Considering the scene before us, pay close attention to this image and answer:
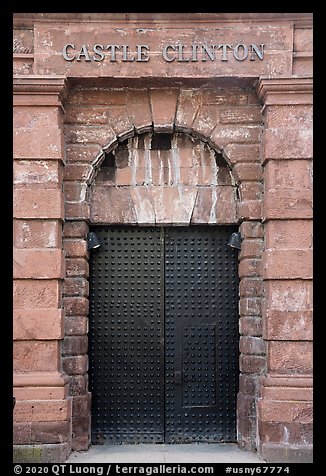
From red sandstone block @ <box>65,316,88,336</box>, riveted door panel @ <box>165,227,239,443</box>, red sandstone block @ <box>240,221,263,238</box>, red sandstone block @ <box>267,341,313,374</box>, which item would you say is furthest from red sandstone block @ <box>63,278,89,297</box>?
red sandstone block @ <box>267,341,313,374</box>

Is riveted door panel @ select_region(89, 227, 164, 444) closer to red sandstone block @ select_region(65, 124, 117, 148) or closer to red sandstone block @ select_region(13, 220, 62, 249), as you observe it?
red sandstone block @ select_region(13, 220, 62, 249)

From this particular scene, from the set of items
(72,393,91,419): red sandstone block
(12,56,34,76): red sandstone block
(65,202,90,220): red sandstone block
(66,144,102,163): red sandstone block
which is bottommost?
(72,393,91,419): red sandstone block

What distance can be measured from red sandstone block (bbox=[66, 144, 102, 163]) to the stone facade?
2 centimetres

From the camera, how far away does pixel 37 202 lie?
9.43 m

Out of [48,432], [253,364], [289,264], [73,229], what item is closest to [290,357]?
[253,364]

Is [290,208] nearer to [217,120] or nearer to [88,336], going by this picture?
[217,120]

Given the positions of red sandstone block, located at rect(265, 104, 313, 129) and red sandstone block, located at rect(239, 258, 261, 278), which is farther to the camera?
red sandstone block, located at rect(239, 258, 261, 278)

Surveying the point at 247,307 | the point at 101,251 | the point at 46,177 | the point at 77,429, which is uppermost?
the point at 46,177

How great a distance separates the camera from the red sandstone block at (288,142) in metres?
9.46

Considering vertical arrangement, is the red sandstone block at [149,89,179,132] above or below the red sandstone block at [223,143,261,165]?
above

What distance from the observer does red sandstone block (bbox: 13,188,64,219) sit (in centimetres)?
940

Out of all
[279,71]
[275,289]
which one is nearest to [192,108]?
[279,71]

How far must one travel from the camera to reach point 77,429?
962 centimetres

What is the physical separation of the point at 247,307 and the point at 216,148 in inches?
80.4
